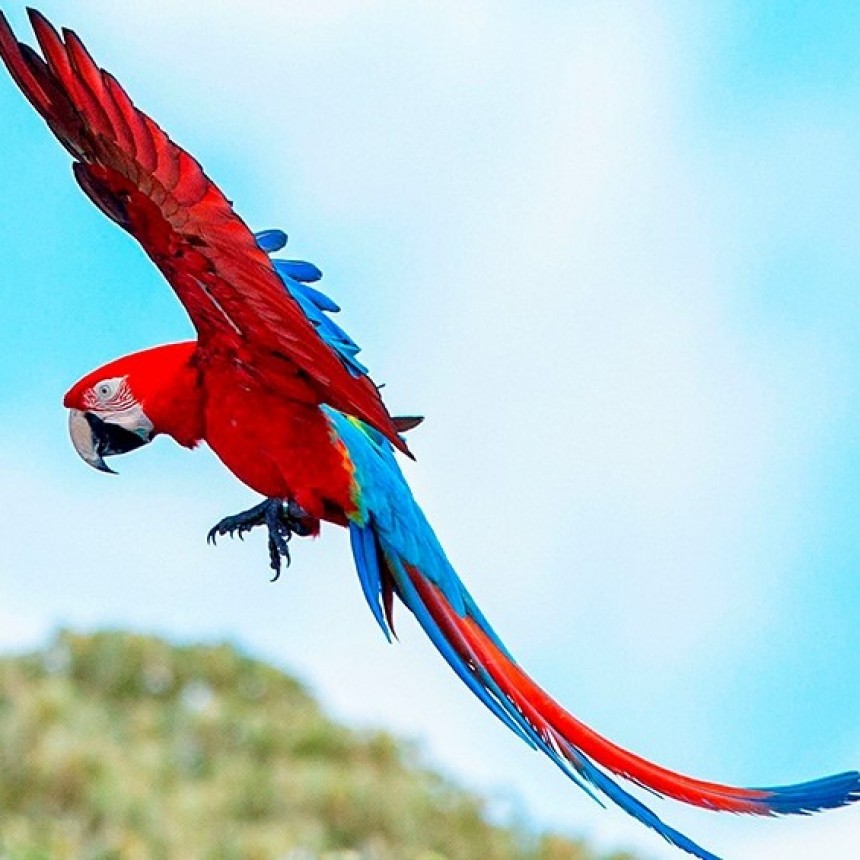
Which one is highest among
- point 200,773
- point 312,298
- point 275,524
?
point 200,773

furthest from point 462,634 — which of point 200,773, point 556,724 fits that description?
point 200,773

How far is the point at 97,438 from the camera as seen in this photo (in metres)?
0.68

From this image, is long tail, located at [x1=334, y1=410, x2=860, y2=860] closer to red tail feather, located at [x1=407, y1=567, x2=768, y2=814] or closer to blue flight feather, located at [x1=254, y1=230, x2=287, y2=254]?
red tail feather, located at [x1=407, y1=567, x2=768, y2=814]

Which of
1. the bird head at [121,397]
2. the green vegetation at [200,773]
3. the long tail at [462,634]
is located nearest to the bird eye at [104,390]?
the bird head at [121,397]

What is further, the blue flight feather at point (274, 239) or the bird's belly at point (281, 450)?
the blue flight feather at point (274, 239)

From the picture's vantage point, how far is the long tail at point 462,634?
0.66 meters

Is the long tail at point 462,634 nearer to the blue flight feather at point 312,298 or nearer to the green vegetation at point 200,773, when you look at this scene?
the blue flight feather at point 312,298

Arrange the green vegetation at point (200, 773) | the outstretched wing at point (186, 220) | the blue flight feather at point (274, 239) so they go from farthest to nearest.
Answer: the green vegetation at point (200, 773), the blue flight feather at point (274, 239), the outstretched wing at point (186, 220)

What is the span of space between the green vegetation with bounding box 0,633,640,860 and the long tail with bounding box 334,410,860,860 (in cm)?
173

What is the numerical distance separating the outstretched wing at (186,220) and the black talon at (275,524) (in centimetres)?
5

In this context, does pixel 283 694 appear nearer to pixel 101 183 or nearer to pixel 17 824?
pixel 17 824

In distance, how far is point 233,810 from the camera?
114 inches

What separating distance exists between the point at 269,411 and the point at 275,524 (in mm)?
52

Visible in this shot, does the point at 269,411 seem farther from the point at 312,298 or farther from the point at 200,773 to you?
the point at 200,773
